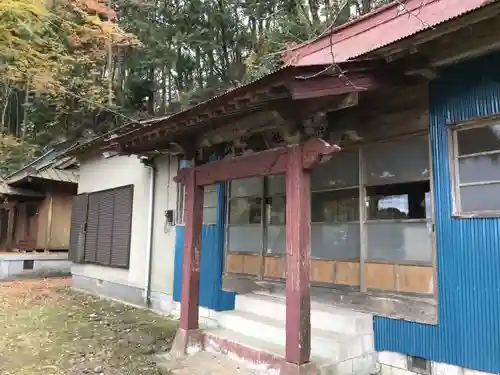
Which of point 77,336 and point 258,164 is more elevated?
point 258,164

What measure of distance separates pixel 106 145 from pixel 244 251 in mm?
2664

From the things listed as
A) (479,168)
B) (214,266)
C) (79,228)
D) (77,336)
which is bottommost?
(77,336)

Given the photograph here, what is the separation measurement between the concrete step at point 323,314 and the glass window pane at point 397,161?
1.56 m

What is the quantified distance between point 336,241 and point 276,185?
141cm

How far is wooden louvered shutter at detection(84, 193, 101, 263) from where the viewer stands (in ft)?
35.9

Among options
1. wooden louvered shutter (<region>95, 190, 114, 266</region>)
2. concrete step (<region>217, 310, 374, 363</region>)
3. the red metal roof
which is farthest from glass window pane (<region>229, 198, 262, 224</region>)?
wooden louvered shutter (<region>95, 190, 114, 266</region>)

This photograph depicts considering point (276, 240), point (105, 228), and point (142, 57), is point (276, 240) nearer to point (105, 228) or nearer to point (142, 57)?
point (105, 228)

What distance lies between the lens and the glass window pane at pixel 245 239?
656 centimetres

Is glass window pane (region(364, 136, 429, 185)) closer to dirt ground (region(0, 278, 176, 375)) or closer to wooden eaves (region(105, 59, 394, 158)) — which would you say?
wooden eaves (region(105, 59, 394, 158))

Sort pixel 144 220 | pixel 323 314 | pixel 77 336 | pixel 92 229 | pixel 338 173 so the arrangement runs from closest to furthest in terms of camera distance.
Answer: pixel 323 314 → pixel 338 173 → pixel 77 336 → pixel 144 220 → pixel 92 229

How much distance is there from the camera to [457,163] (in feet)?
13.8

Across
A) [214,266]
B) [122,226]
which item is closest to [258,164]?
[214,266]

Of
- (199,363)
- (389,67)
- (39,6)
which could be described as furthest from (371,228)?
(39,6)

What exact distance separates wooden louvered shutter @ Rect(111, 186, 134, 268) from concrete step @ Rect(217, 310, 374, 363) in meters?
4.62
